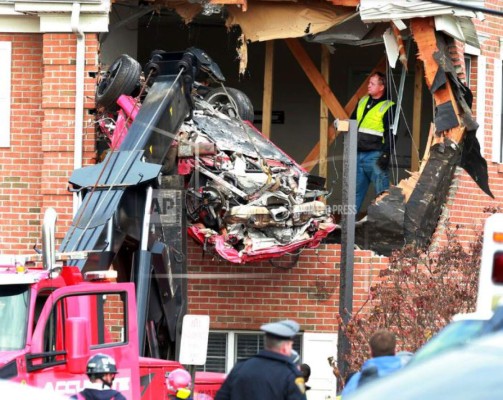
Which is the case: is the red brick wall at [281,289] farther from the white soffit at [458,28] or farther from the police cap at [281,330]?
the police cap at [281,330]

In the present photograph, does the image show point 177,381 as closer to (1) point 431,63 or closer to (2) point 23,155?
(1) point 431,63

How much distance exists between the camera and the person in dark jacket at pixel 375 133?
60.2 ft

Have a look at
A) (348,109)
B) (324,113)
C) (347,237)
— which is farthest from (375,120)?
→ (347,237)

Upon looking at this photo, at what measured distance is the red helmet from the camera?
10867mm

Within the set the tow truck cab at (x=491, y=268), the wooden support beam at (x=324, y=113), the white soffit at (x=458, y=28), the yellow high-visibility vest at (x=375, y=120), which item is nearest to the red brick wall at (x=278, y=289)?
the yellow high-visibility vest at (x=375, y=120)

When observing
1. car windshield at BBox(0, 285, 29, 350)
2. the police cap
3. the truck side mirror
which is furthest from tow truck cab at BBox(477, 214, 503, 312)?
car windshield at BBox(0, 285, 29, 350)

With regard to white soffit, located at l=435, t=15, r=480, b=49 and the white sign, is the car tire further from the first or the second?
the white sign

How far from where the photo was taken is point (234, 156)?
55.0 feet

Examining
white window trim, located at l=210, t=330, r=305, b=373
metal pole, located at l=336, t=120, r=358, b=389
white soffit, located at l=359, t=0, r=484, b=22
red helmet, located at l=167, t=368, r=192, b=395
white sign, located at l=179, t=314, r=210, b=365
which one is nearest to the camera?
red helmet, located at l=167, t=368, r=192, b=395

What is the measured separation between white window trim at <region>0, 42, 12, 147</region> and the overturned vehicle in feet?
5.59

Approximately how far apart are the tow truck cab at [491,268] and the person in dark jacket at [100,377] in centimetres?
278

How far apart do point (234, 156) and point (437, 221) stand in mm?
2848

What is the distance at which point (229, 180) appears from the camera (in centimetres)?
1659

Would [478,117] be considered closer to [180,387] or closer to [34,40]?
[34,40]
